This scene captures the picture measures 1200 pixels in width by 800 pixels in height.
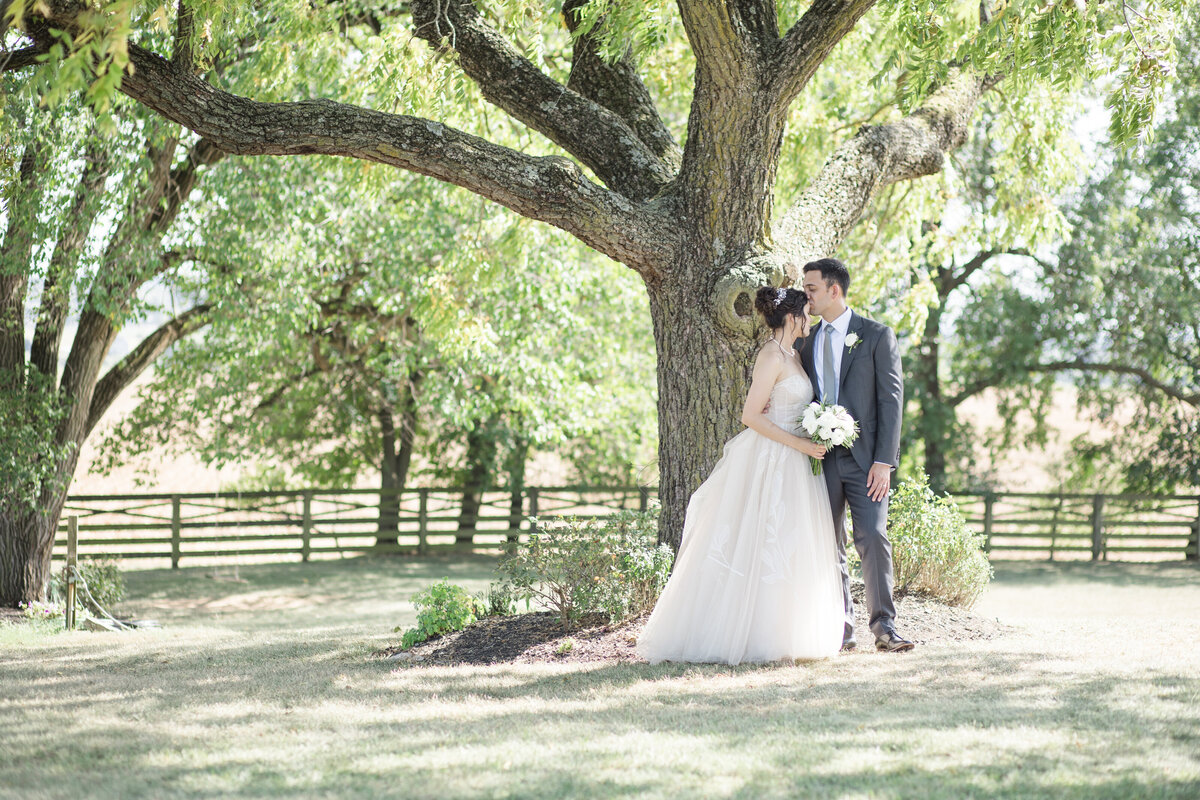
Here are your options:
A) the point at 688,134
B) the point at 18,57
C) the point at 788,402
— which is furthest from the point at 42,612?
the point at 788,402

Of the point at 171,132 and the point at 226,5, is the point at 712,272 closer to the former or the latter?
the point at 226,5

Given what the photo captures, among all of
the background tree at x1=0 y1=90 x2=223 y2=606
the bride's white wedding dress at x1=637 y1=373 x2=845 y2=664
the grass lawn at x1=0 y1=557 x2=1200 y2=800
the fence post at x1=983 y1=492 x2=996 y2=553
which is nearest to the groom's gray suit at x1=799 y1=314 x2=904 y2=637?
the bride's white wedding dress at x1=637 y1=373 x2=845 y2=664

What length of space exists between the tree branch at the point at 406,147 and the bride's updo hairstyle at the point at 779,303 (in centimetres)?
94

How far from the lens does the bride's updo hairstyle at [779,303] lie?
5.83 m

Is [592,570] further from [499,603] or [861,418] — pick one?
[861,418]

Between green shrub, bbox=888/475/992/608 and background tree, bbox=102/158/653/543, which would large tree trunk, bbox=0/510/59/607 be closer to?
background tree, bbox=102/158/653/543

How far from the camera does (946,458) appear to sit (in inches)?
794

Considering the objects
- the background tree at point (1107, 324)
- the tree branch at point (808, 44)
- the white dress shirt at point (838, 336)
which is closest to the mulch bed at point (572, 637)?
the white dress shirt at point (838, 336)

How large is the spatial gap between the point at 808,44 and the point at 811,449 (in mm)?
2543

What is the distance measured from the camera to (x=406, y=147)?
6125 millimetres

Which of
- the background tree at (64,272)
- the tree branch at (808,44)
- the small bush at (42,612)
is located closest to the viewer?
the tree branch at (808,44)

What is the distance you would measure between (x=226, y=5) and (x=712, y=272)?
345cm

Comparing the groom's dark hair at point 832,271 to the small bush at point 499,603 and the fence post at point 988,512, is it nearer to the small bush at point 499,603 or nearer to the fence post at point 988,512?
the small bush at point 499,603

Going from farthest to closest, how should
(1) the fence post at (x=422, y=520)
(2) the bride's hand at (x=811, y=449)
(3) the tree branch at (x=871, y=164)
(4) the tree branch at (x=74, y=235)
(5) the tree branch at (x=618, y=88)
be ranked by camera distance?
(1) the fence post at (x=422, y=520)
(4) the tree branch at (x=74, y=235)
(5) the tree branch at (x=618, y=88)
(3) the tree branch at (x=871, y=164)
(2) the bride's hand at (x=811, y=449)
